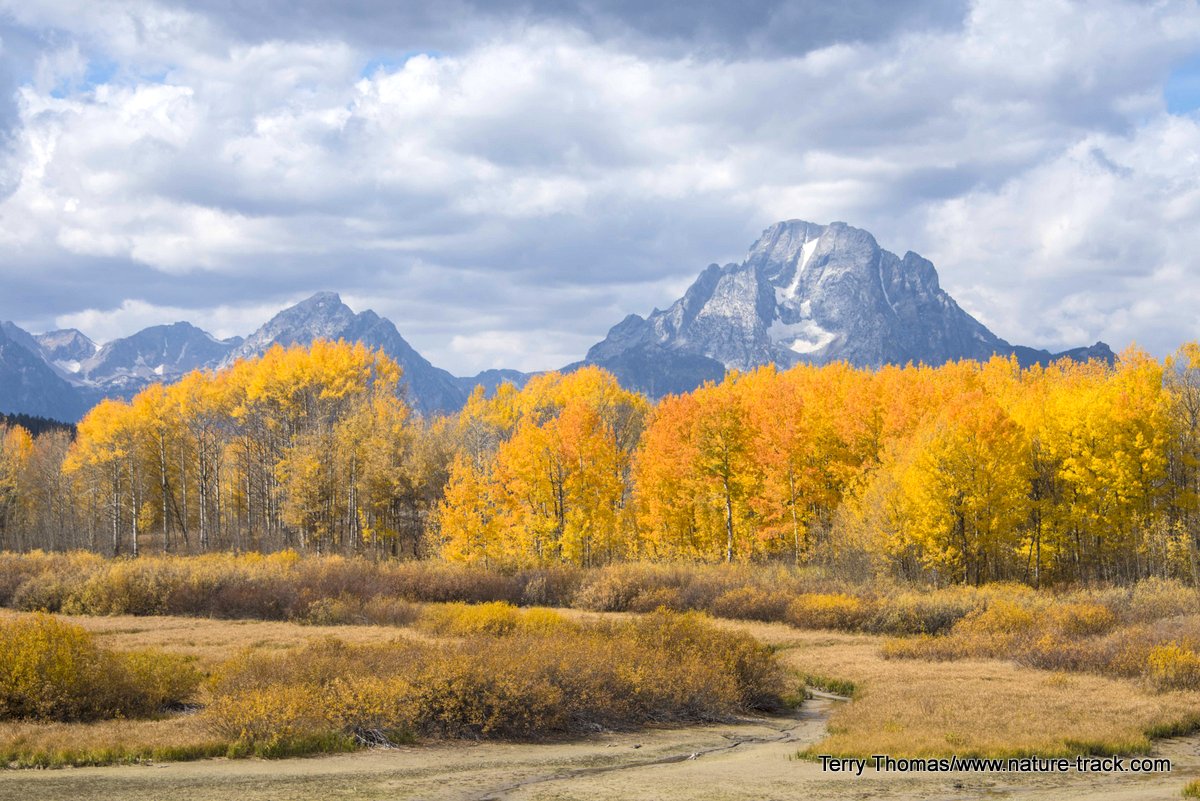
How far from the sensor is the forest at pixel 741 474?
46469 mm

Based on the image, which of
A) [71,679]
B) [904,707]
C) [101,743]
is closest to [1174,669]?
[904,707]

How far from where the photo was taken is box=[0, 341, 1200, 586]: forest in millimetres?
46469

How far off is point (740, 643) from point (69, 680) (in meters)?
14.9

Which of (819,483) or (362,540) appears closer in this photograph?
(819,483)

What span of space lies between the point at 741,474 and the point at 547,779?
41.5 meters

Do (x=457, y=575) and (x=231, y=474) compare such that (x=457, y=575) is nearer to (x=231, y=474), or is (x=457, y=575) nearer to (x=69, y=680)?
(x=69, y=680)

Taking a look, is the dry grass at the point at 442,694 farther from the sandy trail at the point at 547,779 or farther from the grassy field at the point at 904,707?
the sandy trail at the point at 547,779

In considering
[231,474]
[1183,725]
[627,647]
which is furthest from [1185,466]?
[231,474]

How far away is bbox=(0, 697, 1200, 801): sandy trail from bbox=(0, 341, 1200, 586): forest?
102ft

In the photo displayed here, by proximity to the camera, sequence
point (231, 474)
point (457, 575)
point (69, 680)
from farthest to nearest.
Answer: point (231, 474), point (457, 575), point (69, 680)

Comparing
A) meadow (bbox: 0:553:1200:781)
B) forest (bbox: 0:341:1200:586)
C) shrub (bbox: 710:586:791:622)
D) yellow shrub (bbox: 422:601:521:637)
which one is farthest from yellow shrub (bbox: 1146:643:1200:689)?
forest (bbox: 0:341:1200:586)

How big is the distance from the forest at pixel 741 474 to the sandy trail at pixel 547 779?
31080 mm

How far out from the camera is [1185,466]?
49344 millimetres

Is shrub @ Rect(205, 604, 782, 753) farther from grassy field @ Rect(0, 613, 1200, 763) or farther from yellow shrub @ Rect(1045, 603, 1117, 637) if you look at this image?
yellow shrub @ Rect(1045, 603, 1117, 637)
